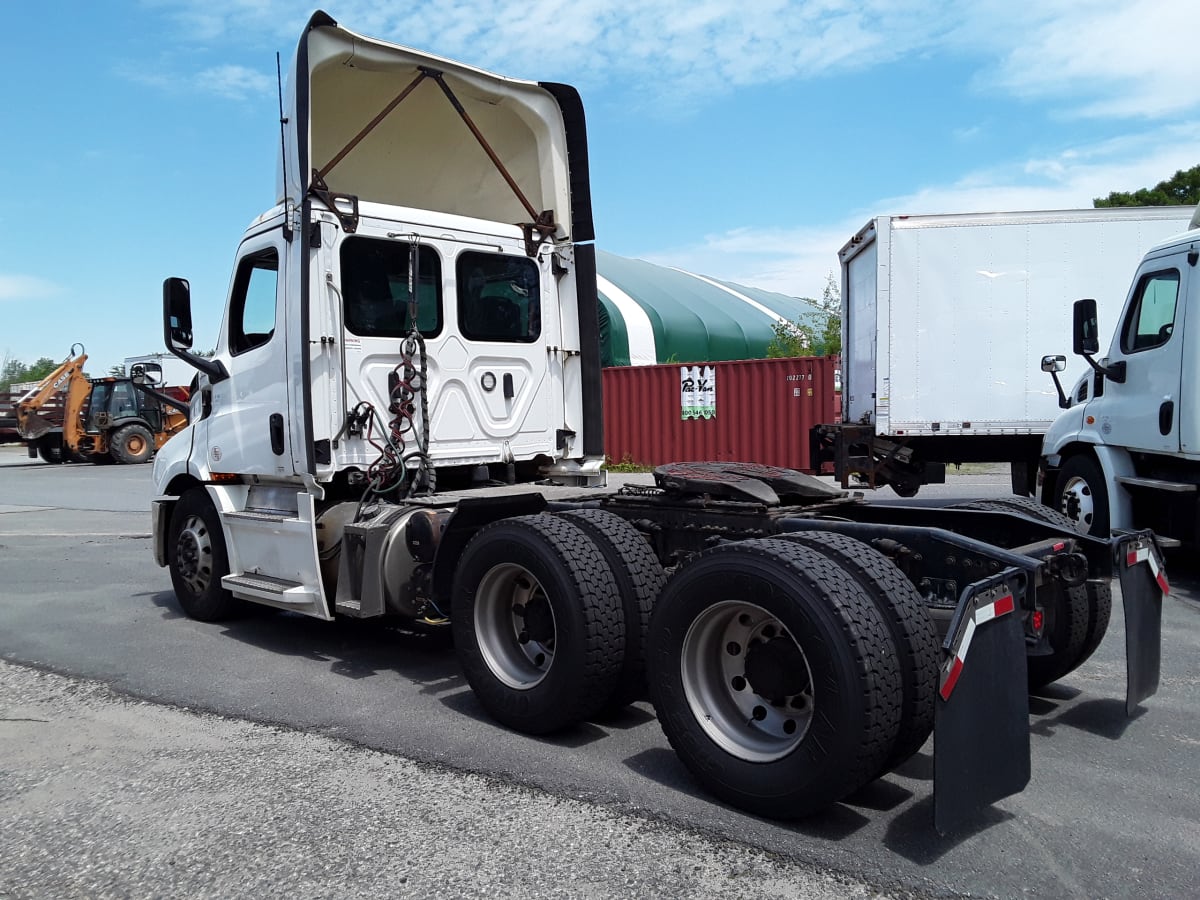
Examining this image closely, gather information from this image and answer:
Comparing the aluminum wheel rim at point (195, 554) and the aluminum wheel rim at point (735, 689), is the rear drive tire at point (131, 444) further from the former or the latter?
the aluminum wheel rim at point (735, 689)

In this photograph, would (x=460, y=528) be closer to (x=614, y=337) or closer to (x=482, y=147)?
(x=482, y=147)

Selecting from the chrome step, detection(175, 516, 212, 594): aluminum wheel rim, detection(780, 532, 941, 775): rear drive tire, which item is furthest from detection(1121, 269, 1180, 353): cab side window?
detection(175, 516, 212, 594): aluminum wheel rim

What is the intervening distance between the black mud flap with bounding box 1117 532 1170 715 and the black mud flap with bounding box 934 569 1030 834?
93 cm

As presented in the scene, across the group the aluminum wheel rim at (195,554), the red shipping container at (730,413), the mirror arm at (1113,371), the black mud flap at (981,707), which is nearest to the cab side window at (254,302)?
the aluminum wheel rim at (195,554)

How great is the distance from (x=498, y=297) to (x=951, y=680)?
456cm

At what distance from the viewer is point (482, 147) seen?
7086 mm

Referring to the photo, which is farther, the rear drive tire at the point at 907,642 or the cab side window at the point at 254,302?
the cab side window at the point at 254,302

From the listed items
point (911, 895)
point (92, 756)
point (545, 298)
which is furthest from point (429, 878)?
point (545, 298)

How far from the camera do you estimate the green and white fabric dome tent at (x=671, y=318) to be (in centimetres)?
2748

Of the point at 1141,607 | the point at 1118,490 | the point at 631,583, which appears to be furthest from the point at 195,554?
the point at 1118,490

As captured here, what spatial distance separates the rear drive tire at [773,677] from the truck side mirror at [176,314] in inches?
170

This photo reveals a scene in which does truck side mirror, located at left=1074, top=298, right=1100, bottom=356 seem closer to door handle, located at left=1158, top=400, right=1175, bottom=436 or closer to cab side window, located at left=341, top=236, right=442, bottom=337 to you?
door handle, located at left=1158, top=400, right=1175, bottom=436

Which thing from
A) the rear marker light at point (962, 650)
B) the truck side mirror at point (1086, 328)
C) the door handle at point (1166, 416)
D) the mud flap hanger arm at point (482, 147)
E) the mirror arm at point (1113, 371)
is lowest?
the rear marker light at point (962, 650)

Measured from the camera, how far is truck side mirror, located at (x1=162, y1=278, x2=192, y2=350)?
662 cm
